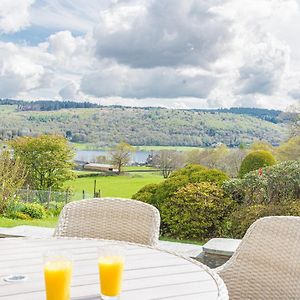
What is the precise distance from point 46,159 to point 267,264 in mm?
13987

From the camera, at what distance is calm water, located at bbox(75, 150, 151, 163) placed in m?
11.1

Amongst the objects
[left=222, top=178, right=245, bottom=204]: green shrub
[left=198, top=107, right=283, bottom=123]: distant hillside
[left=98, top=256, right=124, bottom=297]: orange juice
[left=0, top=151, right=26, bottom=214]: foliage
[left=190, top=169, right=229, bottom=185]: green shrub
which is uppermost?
[left=198, top=107, right=283, bottom=123]: distant hillside

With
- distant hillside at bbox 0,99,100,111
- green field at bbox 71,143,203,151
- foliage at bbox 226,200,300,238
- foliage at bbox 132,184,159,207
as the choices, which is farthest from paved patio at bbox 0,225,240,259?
distant hillside at bbox 0,99,100,111

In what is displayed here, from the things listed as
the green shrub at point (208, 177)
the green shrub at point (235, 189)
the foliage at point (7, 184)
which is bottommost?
the foliage at point (7, 184)

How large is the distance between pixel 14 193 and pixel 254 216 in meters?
4.24

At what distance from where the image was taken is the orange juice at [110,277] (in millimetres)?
1372

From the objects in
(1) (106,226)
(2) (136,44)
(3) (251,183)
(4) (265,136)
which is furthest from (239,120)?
(1) (106,226)

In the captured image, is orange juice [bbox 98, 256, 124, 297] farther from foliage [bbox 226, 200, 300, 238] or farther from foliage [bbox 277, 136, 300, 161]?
foliage [bbox 277, 136, 300, 161]

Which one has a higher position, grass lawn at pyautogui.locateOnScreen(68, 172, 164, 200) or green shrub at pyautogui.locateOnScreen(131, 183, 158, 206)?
green shrub at pyautogui.locateOnScreen(131, 183, 158, 206)

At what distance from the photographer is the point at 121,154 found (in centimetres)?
1216

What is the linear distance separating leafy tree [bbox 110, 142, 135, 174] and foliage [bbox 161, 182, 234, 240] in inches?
259

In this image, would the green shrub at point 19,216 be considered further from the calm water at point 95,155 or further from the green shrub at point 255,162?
the calm water at point 95,155

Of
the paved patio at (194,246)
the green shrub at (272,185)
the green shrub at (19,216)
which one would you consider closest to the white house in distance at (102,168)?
the green shrub at (19,216)

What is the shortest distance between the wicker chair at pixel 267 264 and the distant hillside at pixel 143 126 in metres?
8.84
